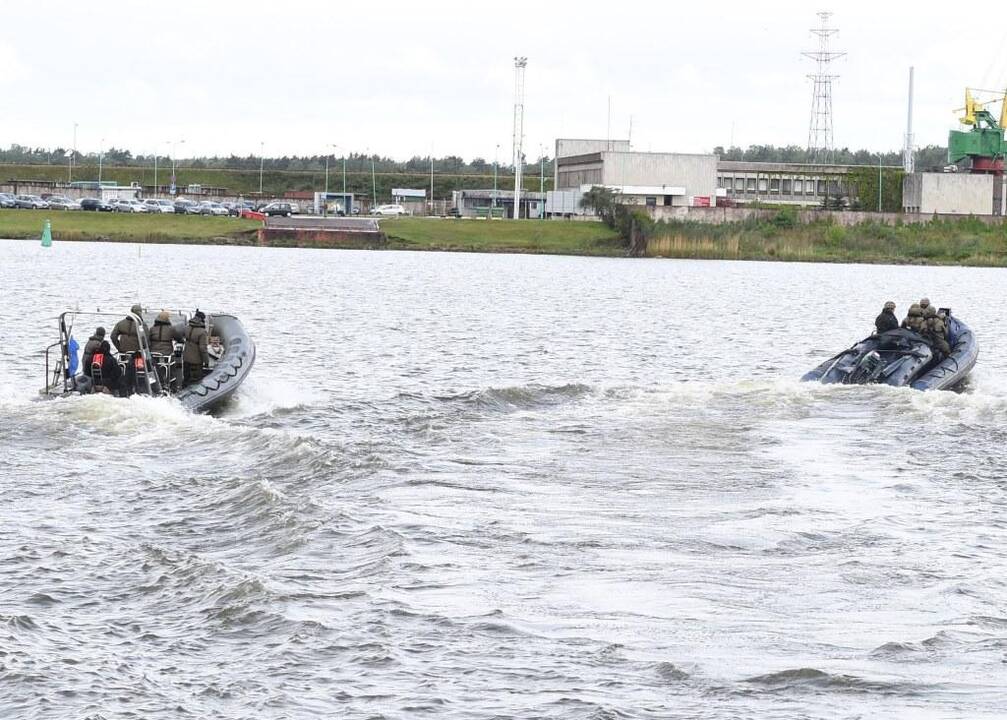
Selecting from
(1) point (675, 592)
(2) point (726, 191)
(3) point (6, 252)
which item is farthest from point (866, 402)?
(2) point (726, 191)

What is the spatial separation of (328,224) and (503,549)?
109 metres

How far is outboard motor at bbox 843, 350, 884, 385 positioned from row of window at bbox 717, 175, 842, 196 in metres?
119

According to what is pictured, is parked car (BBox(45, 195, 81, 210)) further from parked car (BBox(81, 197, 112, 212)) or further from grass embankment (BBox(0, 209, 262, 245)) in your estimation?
grass embankment (BBox(0, 209, 262, 245))

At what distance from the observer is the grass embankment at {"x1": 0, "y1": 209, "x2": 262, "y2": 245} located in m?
118

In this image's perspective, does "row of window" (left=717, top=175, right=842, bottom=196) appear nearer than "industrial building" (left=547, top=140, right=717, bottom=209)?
No

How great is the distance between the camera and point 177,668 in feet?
42.2

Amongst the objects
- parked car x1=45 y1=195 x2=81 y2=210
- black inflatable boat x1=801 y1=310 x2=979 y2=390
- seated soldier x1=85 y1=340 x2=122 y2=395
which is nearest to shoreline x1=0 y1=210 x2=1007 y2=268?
parked car x1=45 y1=195 x2=81 y2=210

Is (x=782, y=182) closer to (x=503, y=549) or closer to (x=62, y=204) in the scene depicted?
(x=62, y=204)

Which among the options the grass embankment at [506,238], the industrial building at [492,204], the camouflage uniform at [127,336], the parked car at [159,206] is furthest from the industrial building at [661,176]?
the camouflage uniform at [127,336]

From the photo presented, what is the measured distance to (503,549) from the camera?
17.1m

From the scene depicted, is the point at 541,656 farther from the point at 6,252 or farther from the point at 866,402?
the point at 6,252

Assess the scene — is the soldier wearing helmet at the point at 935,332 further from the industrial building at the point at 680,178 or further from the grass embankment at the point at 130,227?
the industrial building at the point at 680,178

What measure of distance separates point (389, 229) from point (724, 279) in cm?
3733

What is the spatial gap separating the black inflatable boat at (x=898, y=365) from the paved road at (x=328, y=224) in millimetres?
89330
